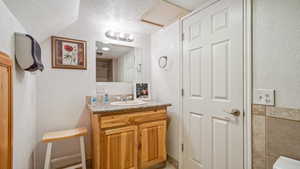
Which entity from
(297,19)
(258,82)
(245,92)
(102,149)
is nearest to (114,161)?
(102,149)

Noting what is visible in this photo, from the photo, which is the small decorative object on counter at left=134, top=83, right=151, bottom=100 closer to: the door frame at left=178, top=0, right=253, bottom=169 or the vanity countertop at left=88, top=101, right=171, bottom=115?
the vanity countertop at left=88, top=101, right=171, bottom=115

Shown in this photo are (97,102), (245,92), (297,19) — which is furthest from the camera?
(97,102)

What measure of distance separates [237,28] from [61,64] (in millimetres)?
2100

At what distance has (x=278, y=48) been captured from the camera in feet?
3.21

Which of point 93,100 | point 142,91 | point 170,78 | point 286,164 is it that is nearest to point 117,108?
point 93,100

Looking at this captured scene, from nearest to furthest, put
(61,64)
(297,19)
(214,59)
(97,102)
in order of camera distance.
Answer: (297,19) < (214,59) < (61,64) < (97,102)

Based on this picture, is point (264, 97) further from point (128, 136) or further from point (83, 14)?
point (83, 14)

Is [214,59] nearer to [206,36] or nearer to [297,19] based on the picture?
[206,36]

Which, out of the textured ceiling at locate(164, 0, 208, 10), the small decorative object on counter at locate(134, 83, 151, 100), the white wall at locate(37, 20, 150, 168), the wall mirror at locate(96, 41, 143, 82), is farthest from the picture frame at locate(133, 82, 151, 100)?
the textured ceiling at locate(164, 0, 208, 10)

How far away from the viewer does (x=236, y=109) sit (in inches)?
48.0

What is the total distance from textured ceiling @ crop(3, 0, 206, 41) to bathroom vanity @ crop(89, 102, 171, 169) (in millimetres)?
987

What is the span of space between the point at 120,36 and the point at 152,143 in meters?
1.72

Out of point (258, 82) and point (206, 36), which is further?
point (206, 36)

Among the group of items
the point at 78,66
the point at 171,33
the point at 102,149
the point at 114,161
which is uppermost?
the point at 171,33
